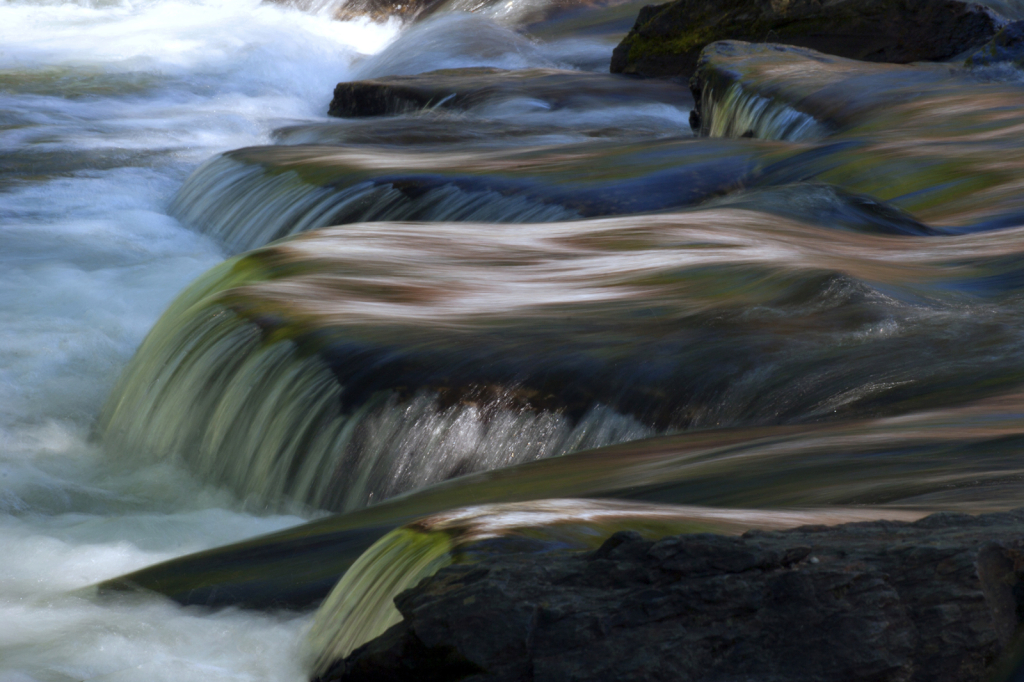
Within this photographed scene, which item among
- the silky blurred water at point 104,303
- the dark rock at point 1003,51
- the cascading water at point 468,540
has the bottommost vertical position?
the silky blurred water at point 104,303

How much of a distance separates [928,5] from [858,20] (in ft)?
2.18

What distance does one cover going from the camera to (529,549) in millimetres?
1817

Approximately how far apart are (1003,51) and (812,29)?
2.87 m

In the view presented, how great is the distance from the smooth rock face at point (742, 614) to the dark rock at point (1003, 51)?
8.04m

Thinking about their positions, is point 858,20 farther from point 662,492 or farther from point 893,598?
point 893,598

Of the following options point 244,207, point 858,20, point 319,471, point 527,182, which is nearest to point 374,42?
point 858,20

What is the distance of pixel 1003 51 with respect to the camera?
8.73 meters

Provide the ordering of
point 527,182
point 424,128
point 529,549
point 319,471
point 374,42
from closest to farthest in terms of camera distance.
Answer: point 529,549 < point 319,471 < point 527,182 < point 424,128 < point 374,42

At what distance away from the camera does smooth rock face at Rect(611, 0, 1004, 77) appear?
10461 millimetres

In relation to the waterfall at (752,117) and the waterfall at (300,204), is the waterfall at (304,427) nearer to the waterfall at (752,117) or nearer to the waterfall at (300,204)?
the waterfall at (300,204)

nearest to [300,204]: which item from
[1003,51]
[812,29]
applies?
[1003,51]

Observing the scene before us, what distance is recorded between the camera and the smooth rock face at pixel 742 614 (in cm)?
155

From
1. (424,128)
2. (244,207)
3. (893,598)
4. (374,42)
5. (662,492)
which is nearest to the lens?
(893,598)

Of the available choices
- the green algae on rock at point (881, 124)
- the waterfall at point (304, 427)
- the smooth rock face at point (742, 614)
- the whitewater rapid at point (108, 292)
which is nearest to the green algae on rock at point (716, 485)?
the whitewater rapid at point (108, 292)
